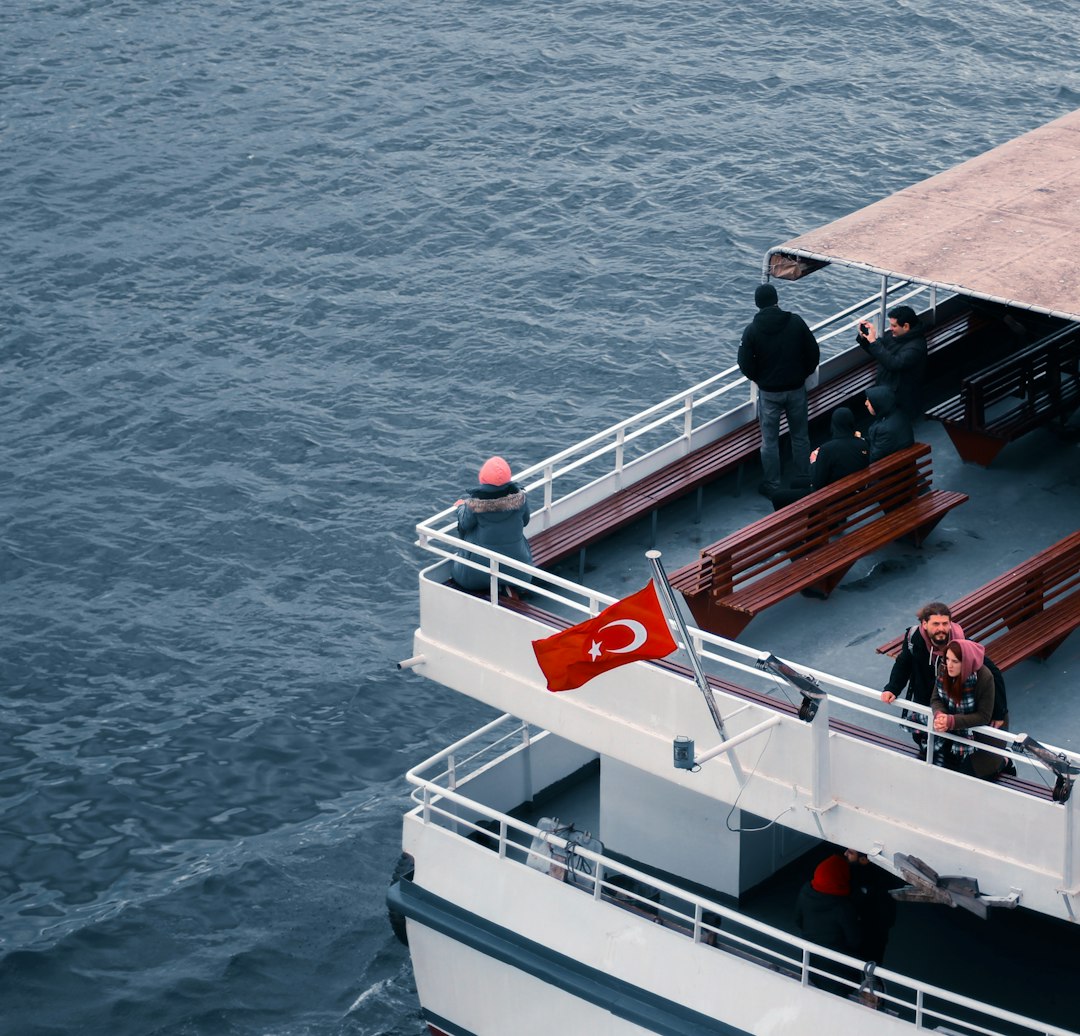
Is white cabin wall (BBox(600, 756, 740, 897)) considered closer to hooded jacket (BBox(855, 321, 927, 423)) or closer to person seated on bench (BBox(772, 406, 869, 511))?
person seated on bench (BBox(772, 406, 869, 511))

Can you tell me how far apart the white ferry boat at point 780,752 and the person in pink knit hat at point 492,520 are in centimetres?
24

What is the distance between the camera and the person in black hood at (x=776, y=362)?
17156mm

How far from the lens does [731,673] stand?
15664 mm

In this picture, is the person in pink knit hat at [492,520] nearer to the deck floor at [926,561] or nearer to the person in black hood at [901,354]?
the deck floor at [926,561]

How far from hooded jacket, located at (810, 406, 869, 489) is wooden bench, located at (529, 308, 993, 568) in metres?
1.39

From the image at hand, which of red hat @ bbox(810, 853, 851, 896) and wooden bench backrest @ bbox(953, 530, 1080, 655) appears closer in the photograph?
red hat @ bbox(810, 853, 851, 896)

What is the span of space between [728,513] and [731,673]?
8.51 ft

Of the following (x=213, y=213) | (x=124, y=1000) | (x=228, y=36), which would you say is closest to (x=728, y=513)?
(x=124, y=1000)

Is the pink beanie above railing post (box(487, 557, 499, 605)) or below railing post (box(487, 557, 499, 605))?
above

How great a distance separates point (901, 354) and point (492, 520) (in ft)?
14.7

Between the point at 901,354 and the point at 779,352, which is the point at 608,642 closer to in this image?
the point at 779,352

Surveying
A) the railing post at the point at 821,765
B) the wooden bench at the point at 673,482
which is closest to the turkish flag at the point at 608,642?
the railing post at the point at 821,765

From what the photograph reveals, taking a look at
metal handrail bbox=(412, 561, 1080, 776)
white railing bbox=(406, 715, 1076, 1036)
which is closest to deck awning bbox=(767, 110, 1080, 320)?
metal handrail bbox=(412, 561, 1080, 776)

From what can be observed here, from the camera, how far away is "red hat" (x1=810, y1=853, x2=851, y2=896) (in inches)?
577
